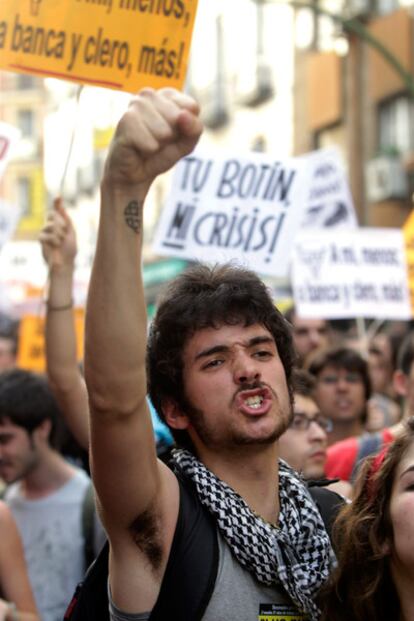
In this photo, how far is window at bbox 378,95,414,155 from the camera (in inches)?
901

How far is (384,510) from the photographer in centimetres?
315

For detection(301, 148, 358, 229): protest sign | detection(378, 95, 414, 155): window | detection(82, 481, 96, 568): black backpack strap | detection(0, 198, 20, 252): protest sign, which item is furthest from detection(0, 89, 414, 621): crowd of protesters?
detection(378, 95, 414, 155): window

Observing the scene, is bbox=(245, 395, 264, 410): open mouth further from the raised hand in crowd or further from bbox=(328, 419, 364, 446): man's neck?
bbox=(328, 419, 364, 446): man's neck

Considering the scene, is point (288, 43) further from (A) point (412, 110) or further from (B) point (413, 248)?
(B) point (413, 248)

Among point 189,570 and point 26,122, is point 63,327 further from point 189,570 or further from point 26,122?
point 26,122

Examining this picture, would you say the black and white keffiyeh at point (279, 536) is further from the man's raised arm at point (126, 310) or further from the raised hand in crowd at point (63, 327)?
the raised hand in crowd at point (63, 327)

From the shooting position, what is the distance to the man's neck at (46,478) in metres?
5.68

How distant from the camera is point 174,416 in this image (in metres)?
3.37

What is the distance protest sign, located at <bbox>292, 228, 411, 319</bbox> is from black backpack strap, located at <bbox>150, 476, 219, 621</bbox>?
20.4 ft

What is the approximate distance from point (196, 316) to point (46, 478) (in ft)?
8.22

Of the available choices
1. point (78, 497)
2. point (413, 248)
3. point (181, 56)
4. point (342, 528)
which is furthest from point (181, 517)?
point (413, 248)

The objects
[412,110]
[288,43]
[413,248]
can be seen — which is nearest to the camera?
[413,248]

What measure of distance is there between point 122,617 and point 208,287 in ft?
2.77

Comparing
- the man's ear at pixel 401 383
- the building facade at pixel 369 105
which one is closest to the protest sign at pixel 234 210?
the man's ear at pixel 401 383
